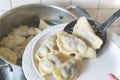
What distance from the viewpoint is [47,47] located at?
636mm

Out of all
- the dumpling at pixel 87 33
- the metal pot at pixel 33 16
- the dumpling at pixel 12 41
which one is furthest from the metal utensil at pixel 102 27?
the dumpling at pixel 12 41

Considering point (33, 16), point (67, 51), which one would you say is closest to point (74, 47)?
point (67, 51)

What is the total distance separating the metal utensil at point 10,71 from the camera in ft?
2.21

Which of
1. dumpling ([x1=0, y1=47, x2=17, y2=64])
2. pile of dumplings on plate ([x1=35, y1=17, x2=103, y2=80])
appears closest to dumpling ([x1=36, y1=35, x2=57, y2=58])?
pile of dumplings on plate ([x1=35, y1=17, x2=103, y2=80])

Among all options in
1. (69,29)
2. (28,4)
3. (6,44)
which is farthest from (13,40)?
(69,29)

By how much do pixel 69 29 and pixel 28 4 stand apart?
9.2 inches

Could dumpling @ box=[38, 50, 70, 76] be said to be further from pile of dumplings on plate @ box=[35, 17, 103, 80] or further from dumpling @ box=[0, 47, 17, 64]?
dumpling @ box=[0, 47, 17, 64]

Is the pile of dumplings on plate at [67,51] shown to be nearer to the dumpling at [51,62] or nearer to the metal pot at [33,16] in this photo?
the dumpling at [51,62]

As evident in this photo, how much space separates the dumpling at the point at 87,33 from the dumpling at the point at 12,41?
258mm

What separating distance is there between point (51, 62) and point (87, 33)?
0.13m

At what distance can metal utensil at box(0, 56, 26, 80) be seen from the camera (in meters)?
0.67

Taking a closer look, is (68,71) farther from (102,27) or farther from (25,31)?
(25,31)

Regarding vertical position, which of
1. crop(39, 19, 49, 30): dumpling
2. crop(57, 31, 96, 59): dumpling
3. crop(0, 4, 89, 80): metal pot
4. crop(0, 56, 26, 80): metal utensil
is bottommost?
crop(0, 56, 26, 80): metal utensil

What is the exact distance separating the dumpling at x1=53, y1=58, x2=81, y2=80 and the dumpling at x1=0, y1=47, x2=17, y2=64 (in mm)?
238
